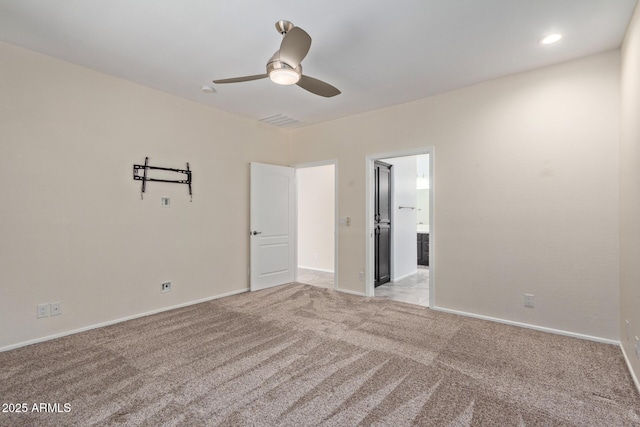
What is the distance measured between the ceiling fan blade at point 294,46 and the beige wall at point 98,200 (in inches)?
92.1

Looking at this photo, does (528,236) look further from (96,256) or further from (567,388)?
(96,256)

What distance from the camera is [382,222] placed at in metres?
5.15

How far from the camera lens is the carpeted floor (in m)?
1.81

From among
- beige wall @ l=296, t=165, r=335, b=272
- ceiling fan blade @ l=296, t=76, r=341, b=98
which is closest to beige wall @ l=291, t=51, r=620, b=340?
ceiling fan blade @ l=296, t=76, r=341, b=98

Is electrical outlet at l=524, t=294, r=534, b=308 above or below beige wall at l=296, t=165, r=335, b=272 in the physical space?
below

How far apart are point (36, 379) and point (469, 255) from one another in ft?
13.3

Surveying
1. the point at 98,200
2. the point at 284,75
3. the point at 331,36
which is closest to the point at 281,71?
the point at 284,75

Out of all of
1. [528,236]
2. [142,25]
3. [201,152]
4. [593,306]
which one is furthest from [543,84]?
[201,152]

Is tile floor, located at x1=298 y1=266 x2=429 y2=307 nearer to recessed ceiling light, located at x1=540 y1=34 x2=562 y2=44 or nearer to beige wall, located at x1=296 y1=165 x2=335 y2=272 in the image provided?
beige wall, located at x1=296 y1=165 x2=335 y2=272

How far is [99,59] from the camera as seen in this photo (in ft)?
9.65

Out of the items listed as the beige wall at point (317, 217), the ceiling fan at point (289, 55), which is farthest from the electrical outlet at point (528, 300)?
the beige wall at point (317, 217)

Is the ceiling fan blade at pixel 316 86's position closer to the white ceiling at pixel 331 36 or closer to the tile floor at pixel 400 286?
the white ceiling at pixel 331 36

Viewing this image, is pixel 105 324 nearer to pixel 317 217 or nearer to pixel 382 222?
pixel 382 222

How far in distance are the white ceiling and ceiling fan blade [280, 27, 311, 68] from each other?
1.13ft
